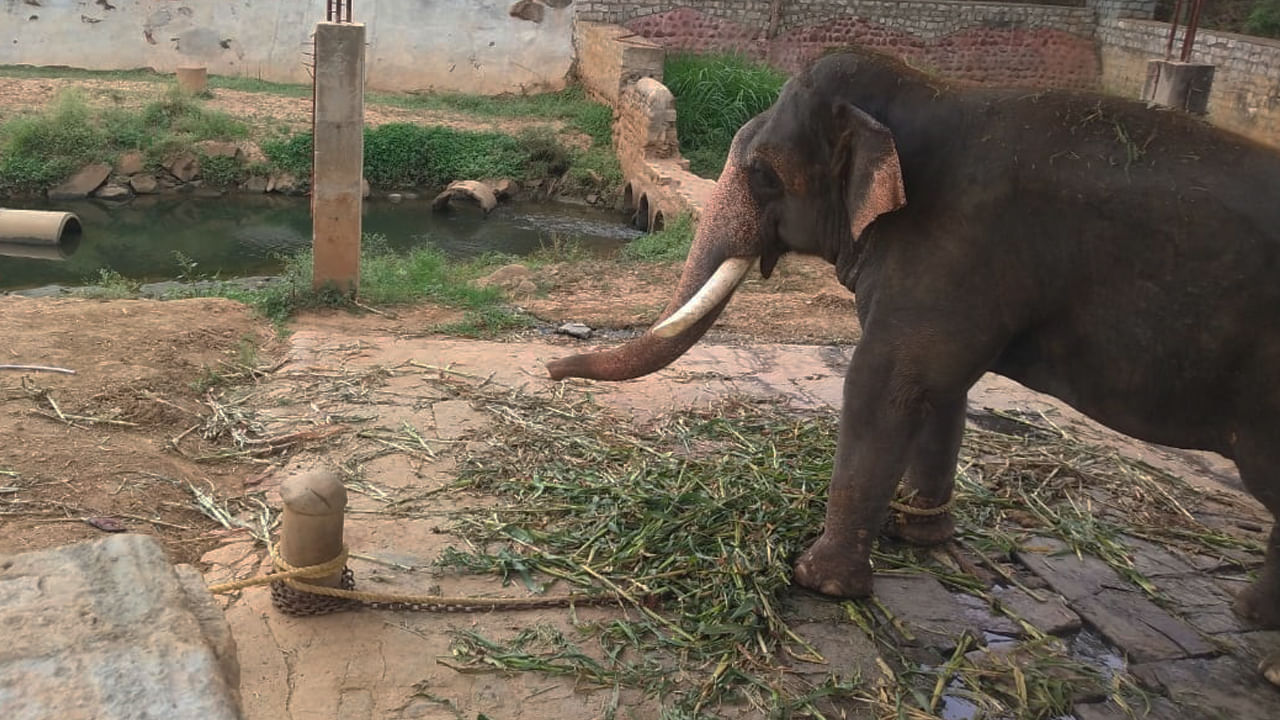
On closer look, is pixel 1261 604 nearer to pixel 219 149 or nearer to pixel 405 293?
pixel 405 293

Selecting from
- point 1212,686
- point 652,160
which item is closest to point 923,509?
point 1212,686

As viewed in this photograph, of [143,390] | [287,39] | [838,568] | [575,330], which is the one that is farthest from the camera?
[287,39]

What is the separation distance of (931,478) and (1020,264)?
3.69 feet

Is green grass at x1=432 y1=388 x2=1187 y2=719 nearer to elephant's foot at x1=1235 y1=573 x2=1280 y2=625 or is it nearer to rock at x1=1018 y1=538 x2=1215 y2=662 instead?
rock at x1=1018 y1=538 x2=1215 y2=662

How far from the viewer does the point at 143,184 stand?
14469 millimetres

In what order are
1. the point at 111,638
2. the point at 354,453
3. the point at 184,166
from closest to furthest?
the point at 111,638, the point at 354,453, the point at 184,166

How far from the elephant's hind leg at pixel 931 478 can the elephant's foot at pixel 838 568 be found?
1.70 ft

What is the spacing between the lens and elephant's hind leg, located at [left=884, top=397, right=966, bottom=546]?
448cm

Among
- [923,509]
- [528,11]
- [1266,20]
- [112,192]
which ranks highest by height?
[1266,20]

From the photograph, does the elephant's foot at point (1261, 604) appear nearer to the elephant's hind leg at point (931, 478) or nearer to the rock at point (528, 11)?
the elephant's hind leg at point (931, 478)

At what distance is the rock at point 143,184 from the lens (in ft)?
47.4

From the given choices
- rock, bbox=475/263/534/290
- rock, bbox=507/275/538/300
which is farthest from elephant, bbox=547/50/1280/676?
rock, bbox=475/263/534/290

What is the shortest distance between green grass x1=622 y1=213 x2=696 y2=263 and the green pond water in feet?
3.42

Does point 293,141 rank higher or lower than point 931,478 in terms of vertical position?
lower
